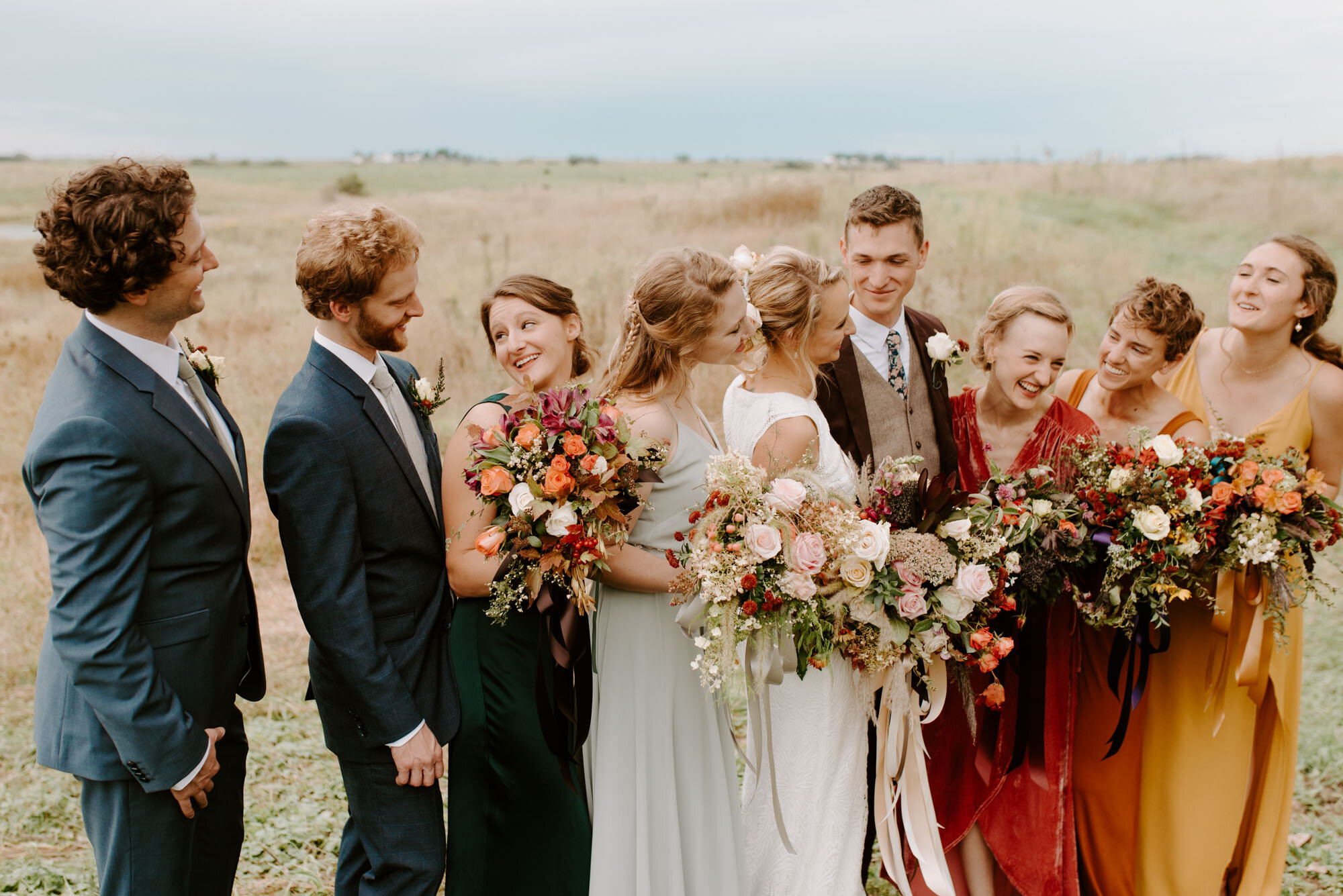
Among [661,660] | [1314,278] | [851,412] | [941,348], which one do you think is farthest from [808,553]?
[1314,278]

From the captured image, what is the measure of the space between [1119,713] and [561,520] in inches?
105

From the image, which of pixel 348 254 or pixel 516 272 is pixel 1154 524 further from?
pixel 516 272

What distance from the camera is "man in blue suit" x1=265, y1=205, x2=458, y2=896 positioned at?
108 inches

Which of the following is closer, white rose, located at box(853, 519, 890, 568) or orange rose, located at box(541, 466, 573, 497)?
orange rose, located at box(541, 466, 573, 497)

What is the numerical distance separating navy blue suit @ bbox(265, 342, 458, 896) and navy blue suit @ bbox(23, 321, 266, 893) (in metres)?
0.24

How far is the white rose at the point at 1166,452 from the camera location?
346cm

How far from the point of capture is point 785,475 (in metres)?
3.17

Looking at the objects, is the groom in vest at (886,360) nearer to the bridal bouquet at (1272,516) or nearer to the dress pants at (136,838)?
the bridal bouquet at (1272,516)

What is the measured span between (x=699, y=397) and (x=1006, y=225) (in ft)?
37.6

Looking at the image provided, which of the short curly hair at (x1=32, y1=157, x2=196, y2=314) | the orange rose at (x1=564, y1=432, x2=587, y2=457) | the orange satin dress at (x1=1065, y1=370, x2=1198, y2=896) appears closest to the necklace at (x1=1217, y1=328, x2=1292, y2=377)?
the orange satin dress at (x1=1065, y1=370, x2=1198, y2=896)

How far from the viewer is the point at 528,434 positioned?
2.81 metres

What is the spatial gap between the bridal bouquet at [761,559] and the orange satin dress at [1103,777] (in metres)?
1.53

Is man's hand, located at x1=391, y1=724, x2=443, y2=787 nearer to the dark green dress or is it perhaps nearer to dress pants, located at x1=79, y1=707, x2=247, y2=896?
the dark green dress

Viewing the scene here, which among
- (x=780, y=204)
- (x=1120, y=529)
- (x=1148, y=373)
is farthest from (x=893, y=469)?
(x=780, y=204)
